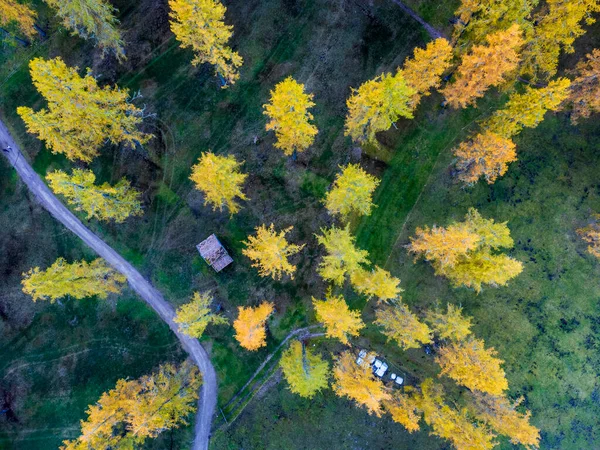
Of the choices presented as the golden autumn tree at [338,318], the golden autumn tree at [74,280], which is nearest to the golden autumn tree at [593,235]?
the golden autumn tree at [338,318]

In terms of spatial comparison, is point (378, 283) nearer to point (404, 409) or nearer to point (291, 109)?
point (404, 409)

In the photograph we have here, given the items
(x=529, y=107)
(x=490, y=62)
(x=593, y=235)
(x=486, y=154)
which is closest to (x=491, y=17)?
(x=490, y=62)

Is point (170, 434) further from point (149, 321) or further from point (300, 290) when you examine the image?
point (300, 290)

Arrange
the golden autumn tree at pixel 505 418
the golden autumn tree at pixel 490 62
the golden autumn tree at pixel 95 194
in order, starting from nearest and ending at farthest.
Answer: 1. the golden autumn tree at pixel 490 62
2. the golden autumn tree at pixel 505 418
3. the golden autumn tree at pixel 95 194

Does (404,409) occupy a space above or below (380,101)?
below

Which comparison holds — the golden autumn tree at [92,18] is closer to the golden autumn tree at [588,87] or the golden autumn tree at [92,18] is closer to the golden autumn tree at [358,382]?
the golden autumn tree at [358,382]

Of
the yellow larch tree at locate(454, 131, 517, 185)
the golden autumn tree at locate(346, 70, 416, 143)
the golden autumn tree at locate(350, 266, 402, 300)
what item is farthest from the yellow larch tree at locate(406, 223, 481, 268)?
the golden autumn tree at locate(346, 70, 416, 143)
